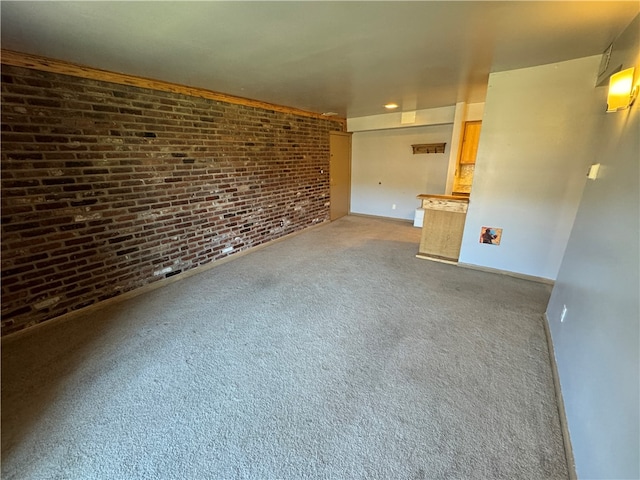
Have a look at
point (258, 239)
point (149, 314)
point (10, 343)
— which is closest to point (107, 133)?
point (149, 314)

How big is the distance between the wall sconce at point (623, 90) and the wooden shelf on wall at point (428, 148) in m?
3.47

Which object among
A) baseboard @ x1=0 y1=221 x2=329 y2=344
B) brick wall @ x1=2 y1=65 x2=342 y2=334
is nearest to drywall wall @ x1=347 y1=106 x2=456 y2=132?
brick wall @ x1=2 y1=65 x2=342 y2=334

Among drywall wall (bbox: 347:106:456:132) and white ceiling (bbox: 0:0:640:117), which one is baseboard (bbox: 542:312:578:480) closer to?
white ceiling (bbox: 0:0:640:117)

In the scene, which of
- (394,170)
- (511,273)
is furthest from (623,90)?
(394,170)

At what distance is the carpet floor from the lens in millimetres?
1266

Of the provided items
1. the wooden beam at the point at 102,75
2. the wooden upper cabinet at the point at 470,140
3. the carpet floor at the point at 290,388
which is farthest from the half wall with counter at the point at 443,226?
the wooden beam at the point at 102,75

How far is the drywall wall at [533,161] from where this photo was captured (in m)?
2.50

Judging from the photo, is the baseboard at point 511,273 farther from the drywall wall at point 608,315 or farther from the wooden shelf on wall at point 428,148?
the wooden shelf on wall at point 428,148

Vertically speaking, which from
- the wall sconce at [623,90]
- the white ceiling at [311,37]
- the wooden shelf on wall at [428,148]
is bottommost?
the wooden shelf on wall at [428,148]

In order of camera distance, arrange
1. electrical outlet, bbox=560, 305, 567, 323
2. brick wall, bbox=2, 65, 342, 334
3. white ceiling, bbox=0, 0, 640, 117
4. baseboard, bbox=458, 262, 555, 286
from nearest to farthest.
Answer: white ceiling, bbox=0, 0, 640, 117
electrical outlet, bbox=560, 305, 567, 323
brick wall, bbox=2, 65, 342, 334
baseboard, bbox=458, 262, 555, 286

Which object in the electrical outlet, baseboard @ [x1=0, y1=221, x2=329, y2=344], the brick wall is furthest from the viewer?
baseboard @ [x1=0, y1=221, x2=329, y2=344]

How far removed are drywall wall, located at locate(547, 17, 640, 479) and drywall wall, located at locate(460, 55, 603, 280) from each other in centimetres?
62

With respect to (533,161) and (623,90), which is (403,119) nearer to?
(533,161)

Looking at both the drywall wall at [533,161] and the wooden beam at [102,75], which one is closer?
the wooden beam at [102,75]
